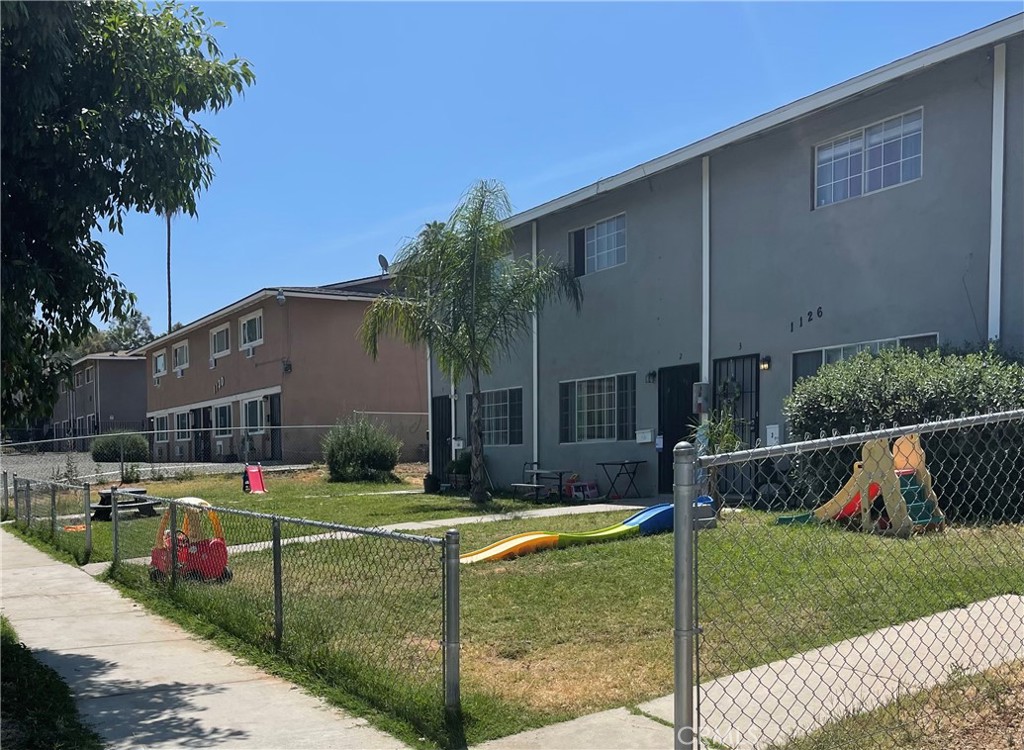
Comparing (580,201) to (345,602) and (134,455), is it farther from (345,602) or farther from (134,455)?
(134,455)

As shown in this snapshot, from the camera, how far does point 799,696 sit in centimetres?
481

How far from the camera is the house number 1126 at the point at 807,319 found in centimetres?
1300

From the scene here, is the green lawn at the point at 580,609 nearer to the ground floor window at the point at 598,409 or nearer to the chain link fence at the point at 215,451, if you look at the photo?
the ground floor window at the point at 598,409

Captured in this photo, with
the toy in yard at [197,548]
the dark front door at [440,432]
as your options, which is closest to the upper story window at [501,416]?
the dark front door at [440,432]

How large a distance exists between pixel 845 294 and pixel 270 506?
10556mm

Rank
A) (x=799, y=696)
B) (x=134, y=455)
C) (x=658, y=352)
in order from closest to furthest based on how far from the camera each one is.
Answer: (x=799, y=696) < (x=658, y=352) < (x=134, y=455)

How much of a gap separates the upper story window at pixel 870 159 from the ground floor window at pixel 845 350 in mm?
2073

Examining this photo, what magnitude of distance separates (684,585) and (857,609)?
3803mm

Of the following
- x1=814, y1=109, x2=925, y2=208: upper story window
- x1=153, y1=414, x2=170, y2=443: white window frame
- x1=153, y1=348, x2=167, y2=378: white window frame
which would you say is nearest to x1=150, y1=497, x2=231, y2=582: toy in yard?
x1=814, y1=109, x2=925, y2=208: upper story window

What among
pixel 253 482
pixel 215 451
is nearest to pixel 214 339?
pixel 215 451

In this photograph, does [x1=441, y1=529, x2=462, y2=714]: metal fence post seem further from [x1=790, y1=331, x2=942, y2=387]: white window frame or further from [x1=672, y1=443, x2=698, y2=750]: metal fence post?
[x1=790, y1=331, x2=942, y2=387]: white window frame

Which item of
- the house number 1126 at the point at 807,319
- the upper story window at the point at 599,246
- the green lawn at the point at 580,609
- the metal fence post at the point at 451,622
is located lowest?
the green lawn at the point at 580,609

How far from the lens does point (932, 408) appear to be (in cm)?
1001

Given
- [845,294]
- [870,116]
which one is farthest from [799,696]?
[870,116]
